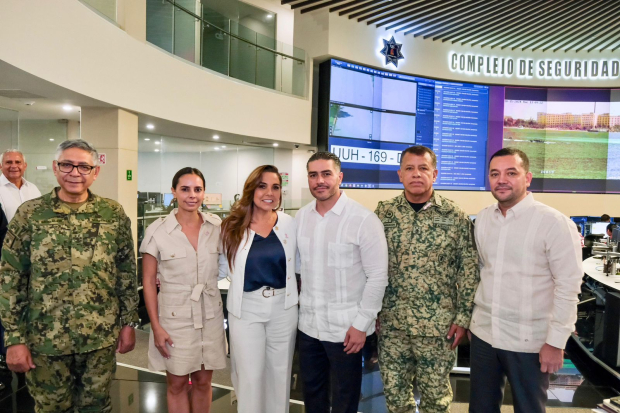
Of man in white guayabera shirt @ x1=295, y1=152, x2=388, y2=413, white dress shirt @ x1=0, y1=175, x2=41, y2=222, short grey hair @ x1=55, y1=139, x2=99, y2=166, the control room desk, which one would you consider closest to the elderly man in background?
white dress shirt @ x1=0, y1=175, x2=41, y2=222

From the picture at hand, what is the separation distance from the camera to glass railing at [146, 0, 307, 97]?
6500 millimetres

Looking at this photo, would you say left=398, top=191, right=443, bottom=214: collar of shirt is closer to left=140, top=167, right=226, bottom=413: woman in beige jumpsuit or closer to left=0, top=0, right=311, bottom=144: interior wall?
left=140, top=167, right=226, bottom=413: woman in beige jumpsuit

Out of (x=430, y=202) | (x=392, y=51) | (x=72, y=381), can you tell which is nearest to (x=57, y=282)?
(x=72, y=381)

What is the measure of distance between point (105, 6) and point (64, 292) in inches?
180

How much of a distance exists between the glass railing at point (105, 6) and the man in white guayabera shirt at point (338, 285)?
4.22 metres

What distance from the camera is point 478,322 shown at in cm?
235

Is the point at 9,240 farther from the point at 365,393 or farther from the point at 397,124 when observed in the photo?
the point at 397,124

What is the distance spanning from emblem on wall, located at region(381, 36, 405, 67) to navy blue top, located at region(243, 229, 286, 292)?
8.44 m

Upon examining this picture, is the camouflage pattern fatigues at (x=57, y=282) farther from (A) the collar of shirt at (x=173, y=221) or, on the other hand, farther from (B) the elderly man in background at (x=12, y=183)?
(B) the elderly man in background at (x=12, y=183)

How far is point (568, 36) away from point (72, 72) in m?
10.6

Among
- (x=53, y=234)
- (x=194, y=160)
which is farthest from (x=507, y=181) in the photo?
(x=194, y=160)

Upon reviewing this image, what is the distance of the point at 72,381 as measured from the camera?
6.89 ft

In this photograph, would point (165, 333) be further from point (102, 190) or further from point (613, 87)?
point (613, 87)

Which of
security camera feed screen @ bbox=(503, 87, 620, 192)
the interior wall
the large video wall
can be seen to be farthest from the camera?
security camera feed screen @ bbox=(503, 87, 620, 192)
